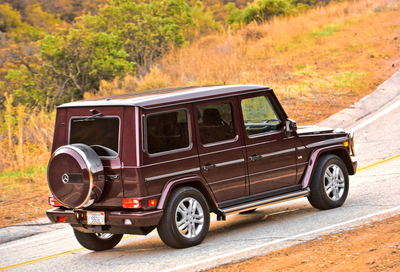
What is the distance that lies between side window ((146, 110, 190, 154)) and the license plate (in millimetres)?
953

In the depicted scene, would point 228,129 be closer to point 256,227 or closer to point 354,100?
point 256,227

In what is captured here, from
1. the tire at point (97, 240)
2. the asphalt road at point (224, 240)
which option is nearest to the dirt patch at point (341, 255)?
the asphalt road at point (224, 240)

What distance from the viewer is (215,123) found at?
7.18 metres

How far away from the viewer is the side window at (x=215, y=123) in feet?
23.0

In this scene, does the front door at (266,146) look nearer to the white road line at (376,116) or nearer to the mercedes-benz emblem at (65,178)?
the mercedes-benz emblem at (65,178)

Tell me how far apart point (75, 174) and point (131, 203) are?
2.42 ft

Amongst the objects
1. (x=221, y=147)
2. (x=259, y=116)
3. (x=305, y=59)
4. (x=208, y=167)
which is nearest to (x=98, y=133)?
(x=208, y=167)

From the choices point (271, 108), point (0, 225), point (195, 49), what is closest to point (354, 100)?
point (195, 49)

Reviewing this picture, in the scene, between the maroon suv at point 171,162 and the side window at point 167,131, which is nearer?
the maroon suv at point 171,162

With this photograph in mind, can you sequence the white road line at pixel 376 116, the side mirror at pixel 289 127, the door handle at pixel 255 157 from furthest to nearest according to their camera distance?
1. the white road line at pixel 376 116
2. the side mirror at pixel 289 127
3. the door handle at pixel 255 157

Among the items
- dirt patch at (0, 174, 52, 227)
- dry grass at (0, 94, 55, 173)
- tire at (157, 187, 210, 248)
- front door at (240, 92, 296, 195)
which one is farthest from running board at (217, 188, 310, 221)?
dry grass at (0, 94, 55, 173)

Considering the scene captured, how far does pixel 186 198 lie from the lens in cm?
670

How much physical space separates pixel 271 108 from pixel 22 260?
4005mm

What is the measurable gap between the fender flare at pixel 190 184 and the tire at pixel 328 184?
1.83m
